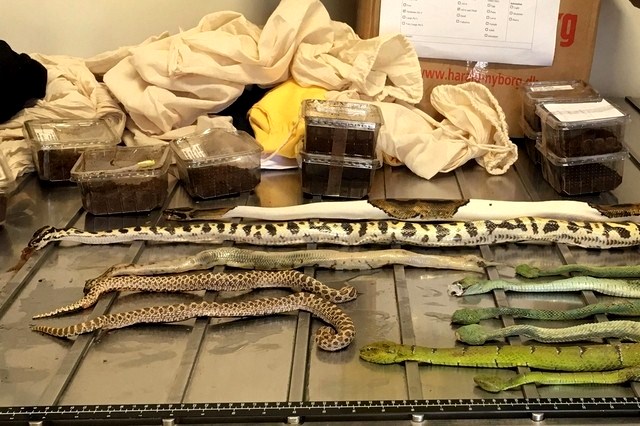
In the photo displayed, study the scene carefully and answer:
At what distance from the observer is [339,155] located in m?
1.69

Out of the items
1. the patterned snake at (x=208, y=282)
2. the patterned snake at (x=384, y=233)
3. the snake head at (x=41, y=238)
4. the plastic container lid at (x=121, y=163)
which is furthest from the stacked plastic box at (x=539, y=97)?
the snake head at (x=41, y=238)

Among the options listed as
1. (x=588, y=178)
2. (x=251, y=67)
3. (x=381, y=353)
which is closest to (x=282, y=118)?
(x=251, y=67)

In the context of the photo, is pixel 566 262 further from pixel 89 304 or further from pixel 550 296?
pixel 89 304

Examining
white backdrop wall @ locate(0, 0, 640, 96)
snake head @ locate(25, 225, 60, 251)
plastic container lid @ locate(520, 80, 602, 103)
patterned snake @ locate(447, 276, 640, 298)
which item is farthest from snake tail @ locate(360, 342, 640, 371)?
white backdrop wall @ locate(0, 0, 640, 96)

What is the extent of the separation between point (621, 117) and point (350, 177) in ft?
1.96

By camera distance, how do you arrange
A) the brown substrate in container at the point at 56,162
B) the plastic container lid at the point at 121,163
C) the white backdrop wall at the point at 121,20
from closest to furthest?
the plastic container lid at the point at 121,163
the brown substrate in container at the point at 56,162
the white backdrop wall at the point at 121,20

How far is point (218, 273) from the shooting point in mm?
1391

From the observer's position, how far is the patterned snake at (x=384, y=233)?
151cm

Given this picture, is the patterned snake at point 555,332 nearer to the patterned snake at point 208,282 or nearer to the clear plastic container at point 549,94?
the patterned snake at point 208,282

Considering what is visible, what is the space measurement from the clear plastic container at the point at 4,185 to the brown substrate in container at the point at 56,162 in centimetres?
8

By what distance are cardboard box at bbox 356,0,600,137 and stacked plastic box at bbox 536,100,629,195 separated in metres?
0.24

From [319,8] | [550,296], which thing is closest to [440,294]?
[550,296]

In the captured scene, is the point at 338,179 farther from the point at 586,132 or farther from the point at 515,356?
the point at 515,356

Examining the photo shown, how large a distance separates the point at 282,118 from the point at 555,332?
87cm
